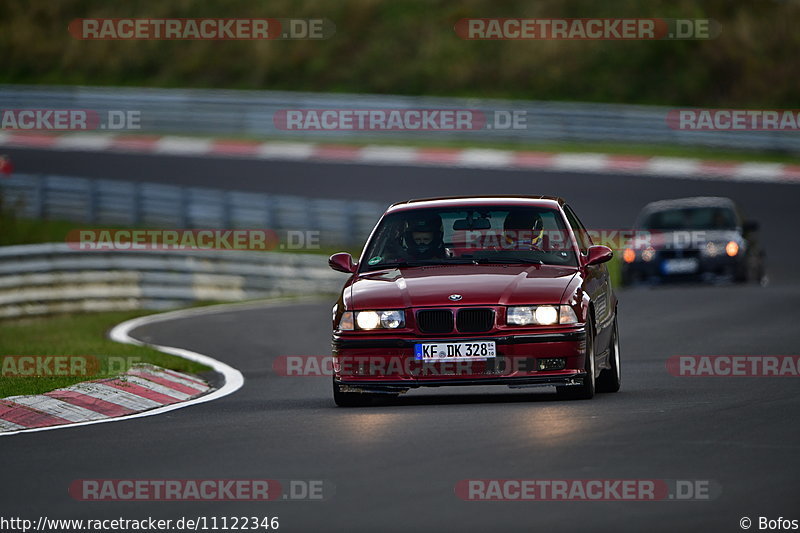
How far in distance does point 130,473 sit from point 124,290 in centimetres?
1619

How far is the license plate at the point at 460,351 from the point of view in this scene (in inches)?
441

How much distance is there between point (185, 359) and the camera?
53.7ft

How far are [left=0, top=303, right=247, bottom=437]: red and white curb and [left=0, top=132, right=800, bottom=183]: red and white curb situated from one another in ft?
75.4

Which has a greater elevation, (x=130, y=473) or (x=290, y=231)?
(x=290, y=231)

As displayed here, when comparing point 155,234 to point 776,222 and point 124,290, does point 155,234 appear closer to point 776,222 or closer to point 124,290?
point 124,290

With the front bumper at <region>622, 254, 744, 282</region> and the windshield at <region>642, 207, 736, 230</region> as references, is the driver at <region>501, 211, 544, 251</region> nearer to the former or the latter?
the front bumper at <region>622, 254, 744, 282</region>

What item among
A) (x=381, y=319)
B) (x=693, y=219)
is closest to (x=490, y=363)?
(x=381, y=319)

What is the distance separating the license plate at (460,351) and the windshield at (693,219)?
1451 cm

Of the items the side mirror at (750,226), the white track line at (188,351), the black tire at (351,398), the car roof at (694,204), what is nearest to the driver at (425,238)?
the black tire at (351,398)

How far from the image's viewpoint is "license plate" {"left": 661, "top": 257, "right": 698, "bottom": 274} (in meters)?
25.0

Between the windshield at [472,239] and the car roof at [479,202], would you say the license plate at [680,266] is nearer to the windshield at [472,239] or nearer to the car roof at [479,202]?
the car roof at [479,202]

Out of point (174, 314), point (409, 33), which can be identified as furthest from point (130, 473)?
point (409, 33)

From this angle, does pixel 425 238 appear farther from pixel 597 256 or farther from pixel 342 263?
pixel 597 256

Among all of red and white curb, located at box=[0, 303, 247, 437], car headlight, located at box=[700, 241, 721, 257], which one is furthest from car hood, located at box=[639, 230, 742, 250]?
red and white curb, located at box=[0, 303, 247, 437]
